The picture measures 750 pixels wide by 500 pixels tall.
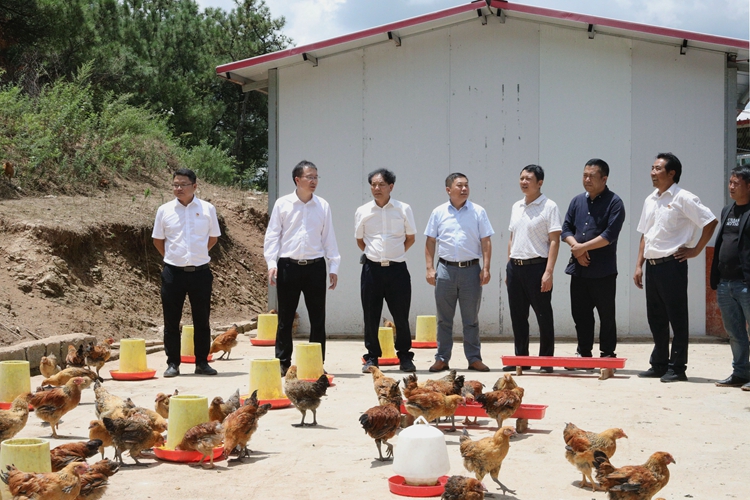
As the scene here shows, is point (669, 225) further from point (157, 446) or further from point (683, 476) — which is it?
point (157, 446)

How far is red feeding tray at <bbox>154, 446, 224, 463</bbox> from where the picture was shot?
5109 mm

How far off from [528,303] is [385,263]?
1.61m

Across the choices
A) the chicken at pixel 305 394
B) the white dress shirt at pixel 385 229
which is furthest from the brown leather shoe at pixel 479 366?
the chicken at pixel 305 394

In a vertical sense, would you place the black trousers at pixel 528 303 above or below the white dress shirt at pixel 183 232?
below

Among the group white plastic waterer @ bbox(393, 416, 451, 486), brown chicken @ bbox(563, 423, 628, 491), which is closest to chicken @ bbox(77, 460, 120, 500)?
white plastic waterer @ bbox(393, 416, 451, 486)

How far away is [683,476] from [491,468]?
1153mm

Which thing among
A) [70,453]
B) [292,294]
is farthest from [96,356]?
[70,453]

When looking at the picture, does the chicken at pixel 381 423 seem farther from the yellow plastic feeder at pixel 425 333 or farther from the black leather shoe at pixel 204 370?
the yellow plastic feeder at pixel 425 333

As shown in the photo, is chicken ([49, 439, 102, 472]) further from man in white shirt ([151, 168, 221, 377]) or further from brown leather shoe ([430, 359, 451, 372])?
brown leather shoe ([430, 359, 451, 372])

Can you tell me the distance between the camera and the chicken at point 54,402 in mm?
5645

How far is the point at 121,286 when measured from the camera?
12.3 metres

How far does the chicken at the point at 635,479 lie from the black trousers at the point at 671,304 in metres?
3.89

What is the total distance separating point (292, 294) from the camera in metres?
8.25

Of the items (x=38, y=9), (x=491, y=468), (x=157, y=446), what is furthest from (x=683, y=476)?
(x=38, y=9)
